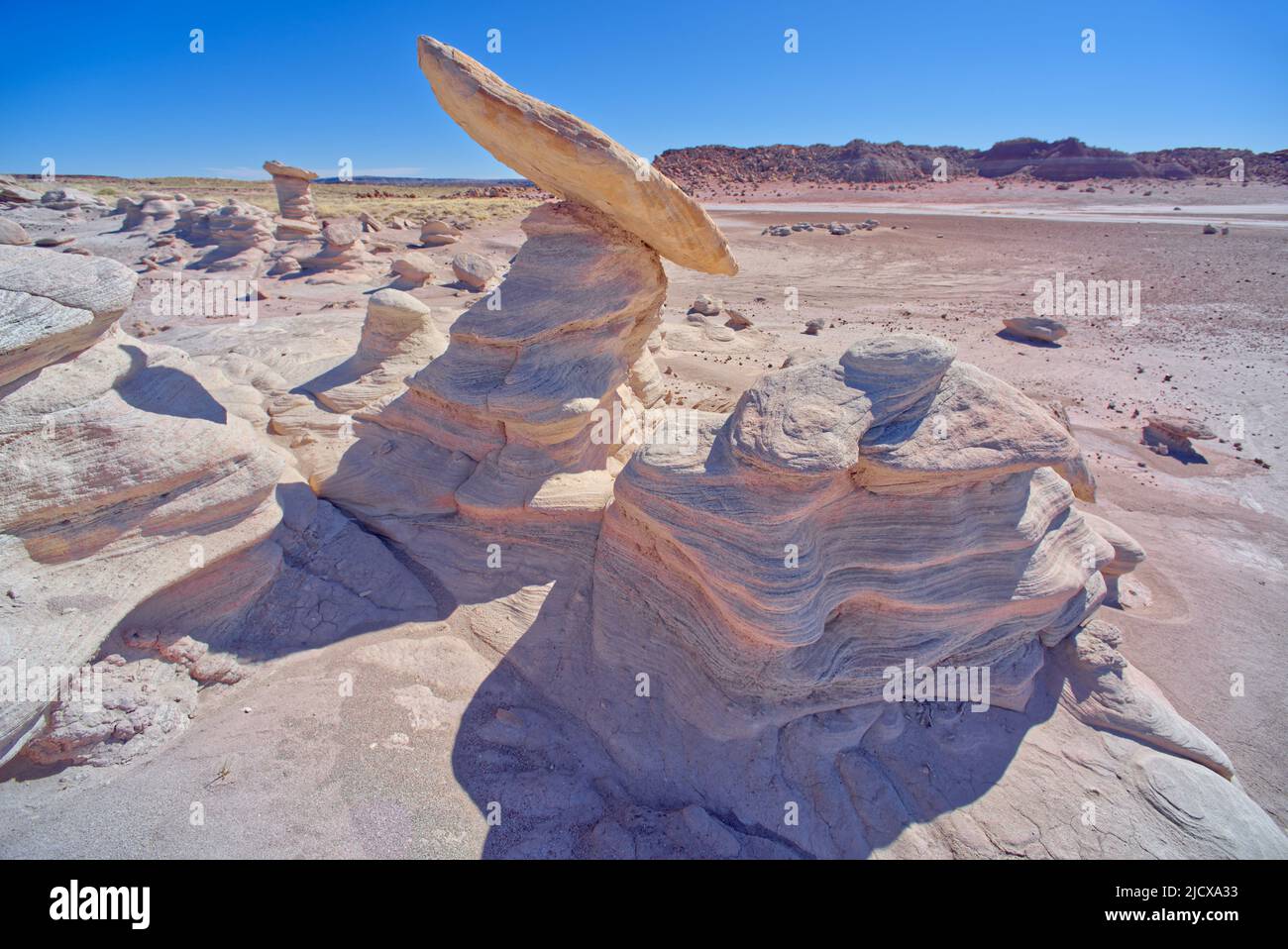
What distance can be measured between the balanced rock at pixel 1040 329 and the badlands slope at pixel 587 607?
870cm

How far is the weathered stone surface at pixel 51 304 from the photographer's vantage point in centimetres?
435

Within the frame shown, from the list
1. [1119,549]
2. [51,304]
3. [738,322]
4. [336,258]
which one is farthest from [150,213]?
[1119,549]

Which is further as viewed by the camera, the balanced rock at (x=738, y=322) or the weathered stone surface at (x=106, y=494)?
the balanced rock at (x=738, y=322)

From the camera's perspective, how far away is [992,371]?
43.1ft

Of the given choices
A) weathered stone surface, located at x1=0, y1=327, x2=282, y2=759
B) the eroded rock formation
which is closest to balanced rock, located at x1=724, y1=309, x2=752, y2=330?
weathered stone surface, located at x1=0, y1=327, x2=282, y2=759

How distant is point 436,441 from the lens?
7184 mm

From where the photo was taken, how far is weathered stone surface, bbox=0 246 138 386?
4348mm

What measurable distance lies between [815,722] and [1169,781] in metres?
2.72

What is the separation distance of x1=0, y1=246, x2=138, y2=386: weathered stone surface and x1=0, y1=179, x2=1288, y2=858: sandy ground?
289cm
